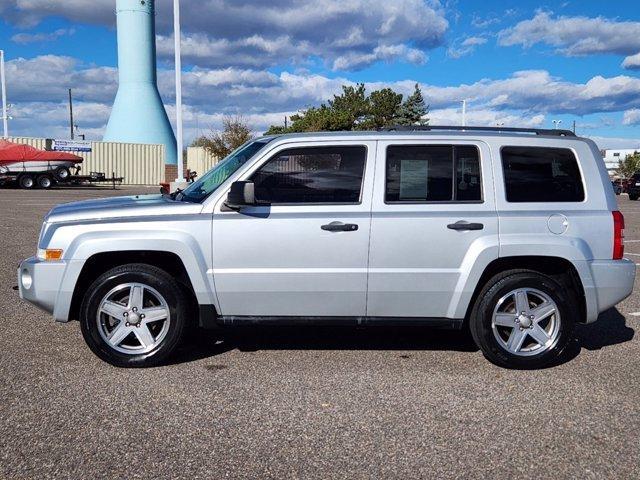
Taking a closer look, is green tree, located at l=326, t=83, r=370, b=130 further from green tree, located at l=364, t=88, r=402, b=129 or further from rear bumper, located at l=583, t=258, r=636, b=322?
rear bumper, located at l=583, t=258, r=636, b=322

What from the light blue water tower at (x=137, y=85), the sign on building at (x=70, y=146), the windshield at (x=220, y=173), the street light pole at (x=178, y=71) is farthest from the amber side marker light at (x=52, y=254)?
the light blue water tower at (x=137, y=85)

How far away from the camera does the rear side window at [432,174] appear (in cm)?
504

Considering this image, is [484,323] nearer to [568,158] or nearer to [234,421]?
[568,158]

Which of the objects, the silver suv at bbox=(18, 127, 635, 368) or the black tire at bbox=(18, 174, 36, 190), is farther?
the black tire at bbox=(18, 174, 36, 190)

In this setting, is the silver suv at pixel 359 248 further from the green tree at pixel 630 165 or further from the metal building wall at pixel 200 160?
the green tree at pixel 630 165

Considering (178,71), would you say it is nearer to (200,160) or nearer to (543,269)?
(543,269)

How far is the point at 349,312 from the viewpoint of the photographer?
5.02 meters

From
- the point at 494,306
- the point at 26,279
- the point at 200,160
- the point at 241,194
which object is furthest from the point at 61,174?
the point at 494,306

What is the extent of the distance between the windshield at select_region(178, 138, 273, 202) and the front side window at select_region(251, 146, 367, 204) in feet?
0.84

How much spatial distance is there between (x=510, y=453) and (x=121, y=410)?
2401 millimetres

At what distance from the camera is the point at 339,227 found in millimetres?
4875

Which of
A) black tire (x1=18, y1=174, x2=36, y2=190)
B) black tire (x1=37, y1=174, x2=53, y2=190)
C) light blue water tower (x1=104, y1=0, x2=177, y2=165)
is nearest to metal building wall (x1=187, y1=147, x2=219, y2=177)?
light blue water tower (x1=104, y1=0, x2=177, y2=165)

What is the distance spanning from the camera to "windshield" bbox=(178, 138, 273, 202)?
16.9ft

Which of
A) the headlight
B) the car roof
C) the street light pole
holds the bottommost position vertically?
the headlight
